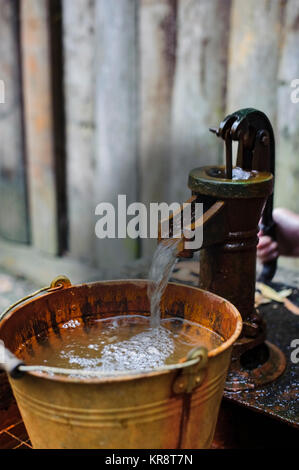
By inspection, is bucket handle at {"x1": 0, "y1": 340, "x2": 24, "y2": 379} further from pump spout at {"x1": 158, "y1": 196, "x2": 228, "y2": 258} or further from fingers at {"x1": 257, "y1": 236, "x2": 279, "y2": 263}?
fingers at {"x1": 257, "y1": 236, "x2": 279, "y2": 263}

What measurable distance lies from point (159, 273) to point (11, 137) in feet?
13.4

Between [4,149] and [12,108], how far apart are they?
454mm

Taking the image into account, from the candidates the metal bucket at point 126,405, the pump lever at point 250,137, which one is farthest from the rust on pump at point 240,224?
the metal bucket at point 126,405

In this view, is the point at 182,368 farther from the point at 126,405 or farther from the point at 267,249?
the point at 267,249

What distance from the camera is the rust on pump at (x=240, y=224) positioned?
191 cm

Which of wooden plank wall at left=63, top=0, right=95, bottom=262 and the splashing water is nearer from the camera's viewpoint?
the splashing water

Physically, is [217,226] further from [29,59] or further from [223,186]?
[29,59]

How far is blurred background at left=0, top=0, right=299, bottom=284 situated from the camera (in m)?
3.62

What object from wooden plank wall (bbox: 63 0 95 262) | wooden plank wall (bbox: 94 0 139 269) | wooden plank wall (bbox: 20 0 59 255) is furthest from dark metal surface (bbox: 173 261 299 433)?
wooden plank wall (bbox: 20 0 59 255)

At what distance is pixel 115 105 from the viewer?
4.54m

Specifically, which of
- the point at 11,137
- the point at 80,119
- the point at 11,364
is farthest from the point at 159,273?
the point at 11,137

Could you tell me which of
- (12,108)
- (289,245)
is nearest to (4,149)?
(12,108)

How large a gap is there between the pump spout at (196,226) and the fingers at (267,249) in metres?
0.76

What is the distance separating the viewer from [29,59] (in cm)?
504
